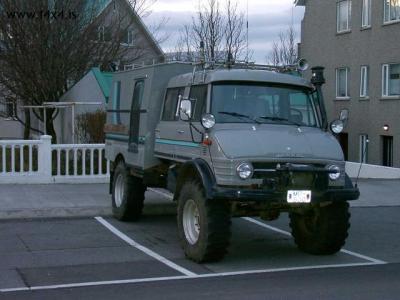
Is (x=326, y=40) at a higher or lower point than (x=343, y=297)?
higher

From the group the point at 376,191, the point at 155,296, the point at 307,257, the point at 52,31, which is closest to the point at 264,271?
the point at 307,257

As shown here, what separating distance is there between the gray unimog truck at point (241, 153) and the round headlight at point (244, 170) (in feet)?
0.04

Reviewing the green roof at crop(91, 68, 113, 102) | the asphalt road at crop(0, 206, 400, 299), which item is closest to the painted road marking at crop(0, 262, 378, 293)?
the asphalt road at crop(0, 206, 400, 299)

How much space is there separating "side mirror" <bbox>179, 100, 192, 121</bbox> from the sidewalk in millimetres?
4183

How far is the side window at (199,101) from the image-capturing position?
8.95 m

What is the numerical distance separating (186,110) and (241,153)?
42.1 inches

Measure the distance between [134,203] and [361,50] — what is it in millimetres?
17992

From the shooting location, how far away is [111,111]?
41.1ft

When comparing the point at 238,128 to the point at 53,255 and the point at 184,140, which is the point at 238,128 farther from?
the point at 53,255

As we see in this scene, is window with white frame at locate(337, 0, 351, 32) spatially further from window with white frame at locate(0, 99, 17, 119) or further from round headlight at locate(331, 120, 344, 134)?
round headlight at locate(331, 120, 344, 134)

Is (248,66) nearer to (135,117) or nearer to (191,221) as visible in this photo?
(135,117)

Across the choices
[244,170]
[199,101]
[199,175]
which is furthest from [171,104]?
[244,170]

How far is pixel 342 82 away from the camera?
28875 millimetres

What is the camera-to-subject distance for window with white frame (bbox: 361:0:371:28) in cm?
2684
